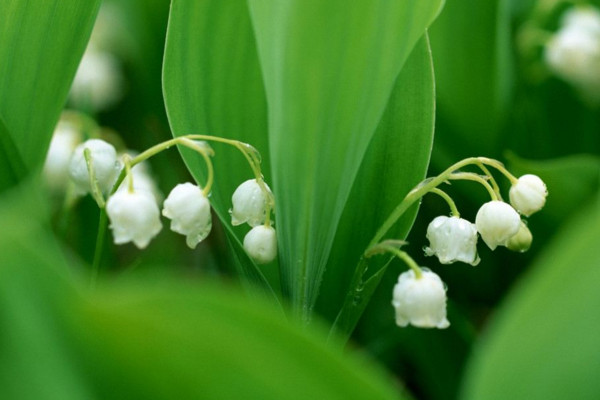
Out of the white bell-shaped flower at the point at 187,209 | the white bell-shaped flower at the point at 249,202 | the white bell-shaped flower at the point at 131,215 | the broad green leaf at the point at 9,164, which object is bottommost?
the white bell-shaped flower at the point at 249,202

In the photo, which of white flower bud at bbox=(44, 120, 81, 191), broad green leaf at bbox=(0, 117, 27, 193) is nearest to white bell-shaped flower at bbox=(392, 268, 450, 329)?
broad green leaf at bbox=(0, 117, 27, 193)

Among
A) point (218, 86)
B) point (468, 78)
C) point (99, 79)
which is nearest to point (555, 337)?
point (218, 86)

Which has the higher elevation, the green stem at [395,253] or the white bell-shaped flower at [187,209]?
the white bell-shaped flower at [187,209]

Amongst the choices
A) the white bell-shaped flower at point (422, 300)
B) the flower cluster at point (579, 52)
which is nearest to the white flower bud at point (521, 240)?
the white bell-shaped flower at point (422, 300)

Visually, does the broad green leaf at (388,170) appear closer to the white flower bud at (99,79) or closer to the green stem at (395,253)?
the green stem at (395,253)

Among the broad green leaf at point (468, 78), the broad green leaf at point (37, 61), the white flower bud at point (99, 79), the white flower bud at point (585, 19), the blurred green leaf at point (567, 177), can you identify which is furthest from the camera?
the white flower bud at point (99, 79)

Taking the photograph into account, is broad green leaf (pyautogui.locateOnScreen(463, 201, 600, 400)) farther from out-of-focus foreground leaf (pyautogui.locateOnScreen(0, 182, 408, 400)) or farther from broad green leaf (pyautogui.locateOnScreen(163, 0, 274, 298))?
broad green leaf (pyautogui.locateOnScreen(163, 0, 274, 298))

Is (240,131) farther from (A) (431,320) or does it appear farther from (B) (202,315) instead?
(B) (202,315)

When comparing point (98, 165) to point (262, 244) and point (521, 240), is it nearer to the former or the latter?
point (262, 244)
